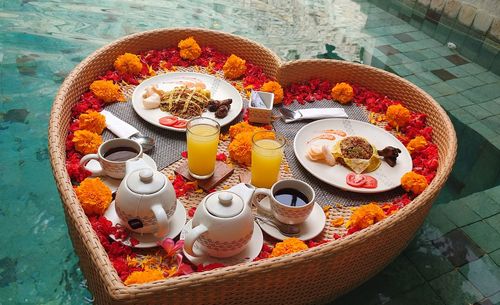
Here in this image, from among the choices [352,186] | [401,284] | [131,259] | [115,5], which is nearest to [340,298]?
[401,284]

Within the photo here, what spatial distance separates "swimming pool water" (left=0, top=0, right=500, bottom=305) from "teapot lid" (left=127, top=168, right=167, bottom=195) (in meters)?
0.65

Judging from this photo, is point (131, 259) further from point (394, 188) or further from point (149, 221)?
point (394, 188)

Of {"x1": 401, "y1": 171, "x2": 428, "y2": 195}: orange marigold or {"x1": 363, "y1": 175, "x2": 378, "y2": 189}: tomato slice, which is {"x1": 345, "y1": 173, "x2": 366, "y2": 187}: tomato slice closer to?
{"x1": 363, "y1": 175, "x2": 378, "y2": 189}: tomato slice

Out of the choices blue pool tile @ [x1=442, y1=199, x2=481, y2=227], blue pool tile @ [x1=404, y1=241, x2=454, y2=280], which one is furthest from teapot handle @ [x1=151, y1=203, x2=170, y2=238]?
blue pool tile @ [x1=442, y1=199, x2=481, y2=227]

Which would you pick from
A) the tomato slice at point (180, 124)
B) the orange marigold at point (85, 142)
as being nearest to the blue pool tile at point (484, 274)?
the tomato slice at point (180, 124)

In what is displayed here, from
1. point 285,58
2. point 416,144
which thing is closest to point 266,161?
point 416,144

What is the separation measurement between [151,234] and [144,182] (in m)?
0.15

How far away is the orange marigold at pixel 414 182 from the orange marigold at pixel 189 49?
108 cm

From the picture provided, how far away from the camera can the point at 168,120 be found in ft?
5.03

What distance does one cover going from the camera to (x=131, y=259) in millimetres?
1054

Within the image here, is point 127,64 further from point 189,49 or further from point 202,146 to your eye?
point 202,146

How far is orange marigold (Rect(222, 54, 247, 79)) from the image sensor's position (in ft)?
6.04

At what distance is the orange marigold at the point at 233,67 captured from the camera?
72.5 inches

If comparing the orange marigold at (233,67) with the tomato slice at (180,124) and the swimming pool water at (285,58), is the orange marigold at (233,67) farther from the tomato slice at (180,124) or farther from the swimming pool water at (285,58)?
the swimming pool water at (285,58)
